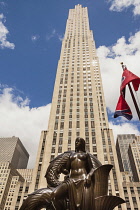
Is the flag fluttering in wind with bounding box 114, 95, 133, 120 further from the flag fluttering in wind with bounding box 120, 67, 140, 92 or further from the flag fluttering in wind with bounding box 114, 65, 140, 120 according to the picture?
the flag fluttering in wind with bounding box 120, 67, 140, 92

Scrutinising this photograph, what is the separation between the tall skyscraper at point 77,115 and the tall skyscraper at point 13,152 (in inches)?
4202

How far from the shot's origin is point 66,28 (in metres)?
89.1

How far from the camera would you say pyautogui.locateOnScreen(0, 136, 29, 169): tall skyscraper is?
475ft

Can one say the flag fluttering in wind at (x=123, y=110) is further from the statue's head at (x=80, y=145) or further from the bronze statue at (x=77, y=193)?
the bronze statue at (x=77, y=193)

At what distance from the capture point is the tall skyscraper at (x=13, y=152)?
144875mm

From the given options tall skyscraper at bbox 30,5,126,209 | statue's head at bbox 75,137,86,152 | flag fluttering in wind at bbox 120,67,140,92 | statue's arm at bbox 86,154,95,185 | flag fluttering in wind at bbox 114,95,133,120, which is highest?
tall skyscraper at bbox 30,5,126,209

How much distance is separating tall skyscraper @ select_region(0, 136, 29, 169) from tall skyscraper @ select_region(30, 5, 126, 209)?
350 feet

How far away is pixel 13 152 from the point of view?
14775 centimetres

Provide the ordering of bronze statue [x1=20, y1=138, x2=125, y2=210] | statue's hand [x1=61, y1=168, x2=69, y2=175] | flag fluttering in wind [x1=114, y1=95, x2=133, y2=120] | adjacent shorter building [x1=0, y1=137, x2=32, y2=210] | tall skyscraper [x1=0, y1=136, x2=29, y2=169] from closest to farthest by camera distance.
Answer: bronze statue [x1=20, y1=138, x2=125, y2=210]
statue's hand [x1=61, y1=168, x2=69, y2=175]
flag fluttering in wind [x1=114, y1=95, x2=133, y2=120]
adjacent shorter building [x1=0, y1=137, x2=32, y2=210]
tall skyscraper [x1=0, y1=136, x2=29, y2=169]

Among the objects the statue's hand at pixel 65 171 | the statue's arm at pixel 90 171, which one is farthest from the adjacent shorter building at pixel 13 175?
the statue's arm at pixel 90 171

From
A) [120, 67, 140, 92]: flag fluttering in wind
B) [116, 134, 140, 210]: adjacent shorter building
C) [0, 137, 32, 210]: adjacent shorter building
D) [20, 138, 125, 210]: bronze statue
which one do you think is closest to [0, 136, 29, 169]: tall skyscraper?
[0, 137, 32, 210]: adjacent shorter building

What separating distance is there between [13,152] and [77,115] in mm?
117347

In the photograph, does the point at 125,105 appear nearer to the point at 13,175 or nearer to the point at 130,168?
the point at 13,175

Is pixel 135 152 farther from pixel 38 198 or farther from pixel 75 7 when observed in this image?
pixel 38 198
